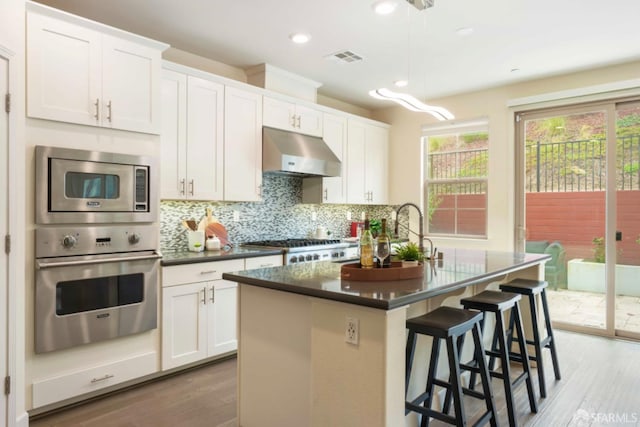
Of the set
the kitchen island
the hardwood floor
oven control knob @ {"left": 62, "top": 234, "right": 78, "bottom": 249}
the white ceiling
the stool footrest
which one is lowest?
the hardwood floor

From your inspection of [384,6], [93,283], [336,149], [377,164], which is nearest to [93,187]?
[93,283]

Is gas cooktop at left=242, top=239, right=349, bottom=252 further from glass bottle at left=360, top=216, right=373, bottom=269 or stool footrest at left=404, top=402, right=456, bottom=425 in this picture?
stool footrest at left=404, top=402, right=456, bottom=425

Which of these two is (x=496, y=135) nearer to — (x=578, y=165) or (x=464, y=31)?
(x=578, y=165)

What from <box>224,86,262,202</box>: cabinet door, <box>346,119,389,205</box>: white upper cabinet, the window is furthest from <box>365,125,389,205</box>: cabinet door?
<box>224,86,262,202</box>: cabinet door

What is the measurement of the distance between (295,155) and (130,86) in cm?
167

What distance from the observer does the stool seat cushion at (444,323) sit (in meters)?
A: 1.92

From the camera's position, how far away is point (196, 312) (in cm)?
323

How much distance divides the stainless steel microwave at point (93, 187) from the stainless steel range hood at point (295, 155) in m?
1.29

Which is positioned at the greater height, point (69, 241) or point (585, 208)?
point (585, 208)

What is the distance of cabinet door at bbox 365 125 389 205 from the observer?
17.8 feet

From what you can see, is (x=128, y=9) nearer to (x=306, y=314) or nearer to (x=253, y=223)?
(x=253, y=223)

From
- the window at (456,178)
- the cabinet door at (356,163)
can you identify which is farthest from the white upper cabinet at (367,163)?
the window at (456,178)

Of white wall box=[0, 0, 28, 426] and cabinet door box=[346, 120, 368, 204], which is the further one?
cabinet door box=[346, 120, 368, 204]

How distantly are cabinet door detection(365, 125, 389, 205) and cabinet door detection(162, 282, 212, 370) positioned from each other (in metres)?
2.84
